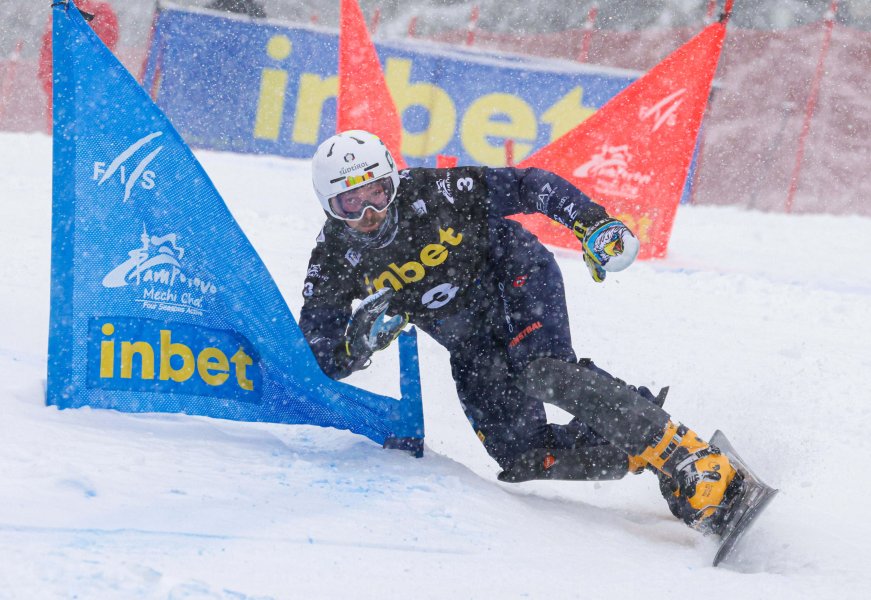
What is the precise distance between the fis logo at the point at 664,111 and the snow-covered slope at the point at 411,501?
282 cm

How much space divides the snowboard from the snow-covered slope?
0.10 meters

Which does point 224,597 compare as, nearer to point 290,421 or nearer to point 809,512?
point 290,421

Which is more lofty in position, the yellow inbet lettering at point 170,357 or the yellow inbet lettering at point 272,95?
the yellow inbet lettering at point 272,95

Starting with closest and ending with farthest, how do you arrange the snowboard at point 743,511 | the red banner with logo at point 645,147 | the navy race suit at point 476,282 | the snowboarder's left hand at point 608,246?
the snowboard at point 743,511 → the snowboarder's left hand at point 608,246 → the navy race suit at point 476,282 → the red banner with logo at point 645,147

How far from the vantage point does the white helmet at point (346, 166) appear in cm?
345

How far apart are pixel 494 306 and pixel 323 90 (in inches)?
332

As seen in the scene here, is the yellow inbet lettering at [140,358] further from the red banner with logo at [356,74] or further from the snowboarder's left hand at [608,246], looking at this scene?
the red banner with logo at [356,74]

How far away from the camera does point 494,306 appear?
12.6 feet

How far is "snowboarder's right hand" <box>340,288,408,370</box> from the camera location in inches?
131

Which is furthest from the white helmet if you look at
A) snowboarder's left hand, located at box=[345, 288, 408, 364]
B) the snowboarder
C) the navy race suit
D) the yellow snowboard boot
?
the yellow snowboard boot

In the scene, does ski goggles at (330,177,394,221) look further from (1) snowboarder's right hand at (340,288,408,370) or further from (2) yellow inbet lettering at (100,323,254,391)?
(2) yellow inbet lettering at (100,323,254,391)

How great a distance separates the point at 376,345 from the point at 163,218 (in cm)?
89

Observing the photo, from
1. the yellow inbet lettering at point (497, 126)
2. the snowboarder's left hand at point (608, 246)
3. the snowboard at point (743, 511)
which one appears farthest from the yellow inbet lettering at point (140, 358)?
the yellow inbet lettering at point (497, 126)

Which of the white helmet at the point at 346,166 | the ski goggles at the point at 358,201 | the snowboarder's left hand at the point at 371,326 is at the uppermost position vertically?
the white helmet at the point at 346,166
